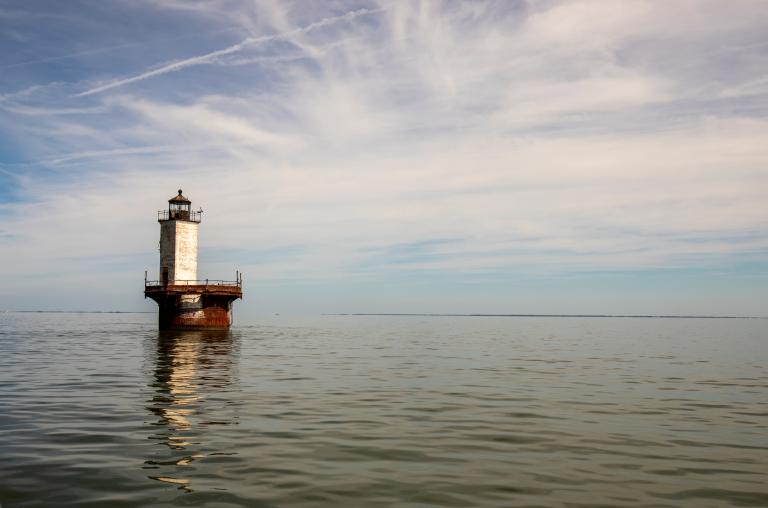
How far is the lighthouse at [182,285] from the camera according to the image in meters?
56.6

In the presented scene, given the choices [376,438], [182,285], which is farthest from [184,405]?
[182,285]

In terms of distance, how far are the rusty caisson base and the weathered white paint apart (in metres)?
1.13

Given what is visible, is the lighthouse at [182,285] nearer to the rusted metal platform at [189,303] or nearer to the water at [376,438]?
the rusted metal platform at [189,303]

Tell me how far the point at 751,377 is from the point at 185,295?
44.8 metres

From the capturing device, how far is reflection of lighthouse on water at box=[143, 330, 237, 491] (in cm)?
1161

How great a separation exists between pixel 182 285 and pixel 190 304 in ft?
6.22

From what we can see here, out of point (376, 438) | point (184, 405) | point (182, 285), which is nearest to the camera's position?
point (376, 438)

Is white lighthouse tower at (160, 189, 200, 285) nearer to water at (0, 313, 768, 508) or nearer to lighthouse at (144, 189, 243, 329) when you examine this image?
lighthouse at (144, 189, 243, 329)

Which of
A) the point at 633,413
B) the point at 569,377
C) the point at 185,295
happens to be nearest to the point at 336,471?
the point at 633,413

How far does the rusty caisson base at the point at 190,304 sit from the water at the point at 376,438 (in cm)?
2866

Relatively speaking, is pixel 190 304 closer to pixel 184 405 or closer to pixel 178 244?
pixel 178 244

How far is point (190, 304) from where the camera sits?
5709 centimetres

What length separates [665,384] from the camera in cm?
2497

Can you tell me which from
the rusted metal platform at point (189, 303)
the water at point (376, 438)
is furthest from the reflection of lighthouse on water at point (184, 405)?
the rusted metal platform at point (189, 303)
